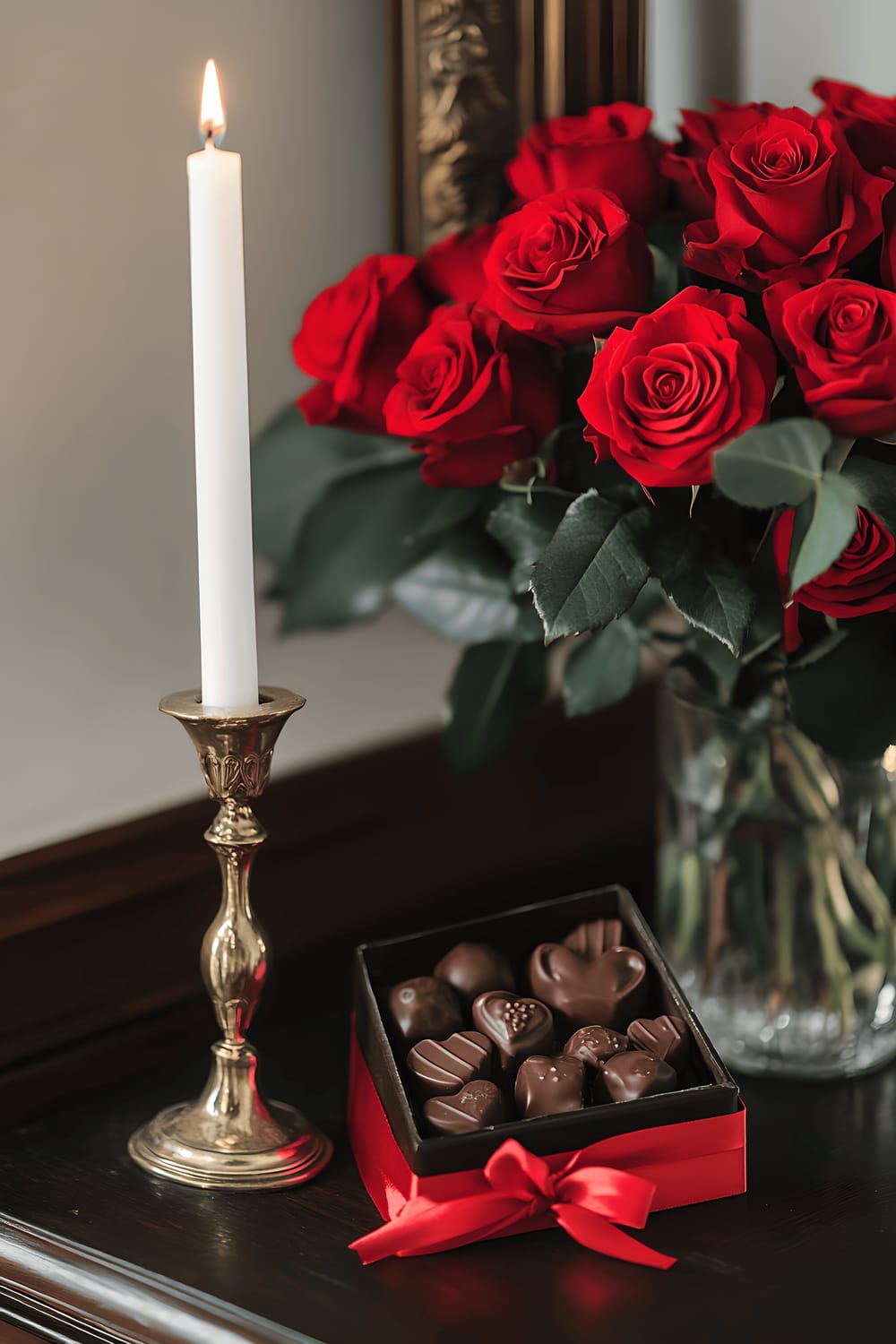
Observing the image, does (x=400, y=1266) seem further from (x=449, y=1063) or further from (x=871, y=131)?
(x=871, y=131)

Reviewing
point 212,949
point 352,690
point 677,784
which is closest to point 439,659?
point 352,690

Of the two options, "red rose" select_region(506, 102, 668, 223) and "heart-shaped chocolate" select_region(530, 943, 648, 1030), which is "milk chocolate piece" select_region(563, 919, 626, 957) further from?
"red rose" select_region(506, 102, 668, 223)

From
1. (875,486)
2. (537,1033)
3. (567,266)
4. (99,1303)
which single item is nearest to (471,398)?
(567,266)

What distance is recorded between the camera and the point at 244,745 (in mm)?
576

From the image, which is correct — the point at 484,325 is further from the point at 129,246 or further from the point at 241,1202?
the point at 241,1202

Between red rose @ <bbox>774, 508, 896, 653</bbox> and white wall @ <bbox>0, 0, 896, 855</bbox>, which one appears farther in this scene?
white wall @ <bbox>0, 0, 896, 855</bbox>

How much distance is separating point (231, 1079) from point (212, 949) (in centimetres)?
6

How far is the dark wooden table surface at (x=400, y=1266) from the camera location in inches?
20.4

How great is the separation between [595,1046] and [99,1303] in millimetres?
221

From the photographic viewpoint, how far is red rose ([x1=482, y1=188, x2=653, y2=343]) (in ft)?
1.88

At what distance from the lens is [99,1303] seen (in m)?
0.54

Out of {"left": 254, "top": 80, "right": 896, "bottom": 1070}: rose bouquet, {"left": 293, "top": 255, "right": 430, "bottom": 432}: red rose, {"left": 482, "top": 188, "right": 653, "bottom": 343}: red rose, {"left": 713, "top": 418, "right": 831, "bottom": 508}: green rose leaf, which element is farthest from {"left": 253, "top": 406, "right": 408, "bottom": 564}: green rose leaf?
{"left": 713, "top": 418, "right": 831, "bottom": 508}: green rose leaf

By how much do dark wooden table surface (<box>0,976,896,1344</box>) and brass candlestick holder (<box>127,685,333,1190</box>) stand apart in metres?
0.01

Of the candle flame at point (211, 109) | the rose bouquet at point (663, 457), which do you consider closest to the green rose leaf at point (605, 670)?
the rose bouquet at point (663, 457)
